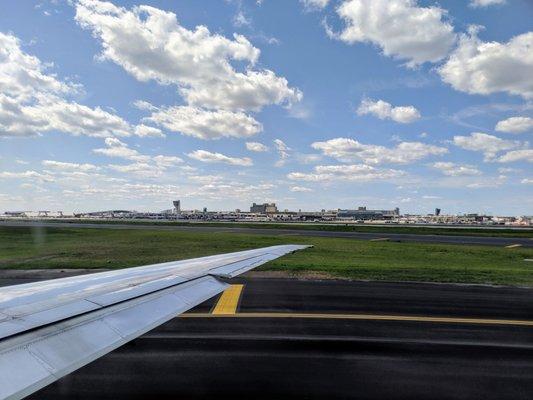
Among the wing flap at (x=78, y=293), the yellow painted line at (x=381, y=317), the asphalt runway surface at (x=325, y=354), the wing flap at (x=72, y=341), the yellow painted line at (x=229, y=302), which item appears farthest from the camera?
the yellow painted line at (x=229, y=302)

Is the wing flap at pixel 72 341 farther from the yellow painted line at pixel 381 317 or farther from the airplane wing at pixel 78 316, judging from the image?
the yellow painted line at pixel 381 317

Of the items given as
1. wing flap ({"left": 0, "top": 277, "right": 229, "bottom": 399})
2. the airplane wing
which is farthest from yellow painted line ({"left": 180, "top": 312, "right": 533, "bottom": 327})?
wing flap ({"left": 0, "top": 277, "right": 229, "bottom": 399})

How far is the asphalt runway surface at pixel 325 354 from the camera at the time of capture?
5.29 m

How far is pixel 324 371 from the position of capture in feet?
19.2

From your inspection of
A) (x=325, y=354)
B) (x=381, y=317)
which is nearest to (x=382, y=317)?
(x=381, y=317)

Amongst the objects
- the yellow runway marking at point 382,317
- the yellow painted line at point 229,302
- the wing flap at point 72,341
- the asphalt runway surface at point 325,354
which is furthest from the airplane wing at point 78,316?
the yellow painted line at point 229,302

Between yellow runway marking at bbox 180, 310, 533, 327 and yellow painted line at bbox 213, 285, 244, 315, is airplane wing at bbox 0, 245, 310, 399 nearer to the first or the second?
yellow runway marking at bbox 180, 310, 533, 327

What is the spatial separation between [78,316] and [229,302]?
6.69m

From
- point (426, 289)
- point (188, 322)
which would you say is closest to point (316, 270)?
point (426, 289)

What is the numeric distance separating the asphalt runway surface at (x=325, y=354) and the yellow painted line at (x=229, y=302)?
0.11 m

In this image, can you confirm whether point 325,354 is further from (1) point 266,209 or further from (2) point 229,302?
(1) point 266,209

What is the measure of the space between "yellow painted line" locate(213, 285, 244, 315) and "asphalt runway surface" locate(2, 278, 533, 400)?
0.35ft

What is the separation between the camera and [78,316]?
3.35m

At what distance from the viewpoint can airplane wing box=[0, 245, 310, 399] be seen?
2.43 metres
